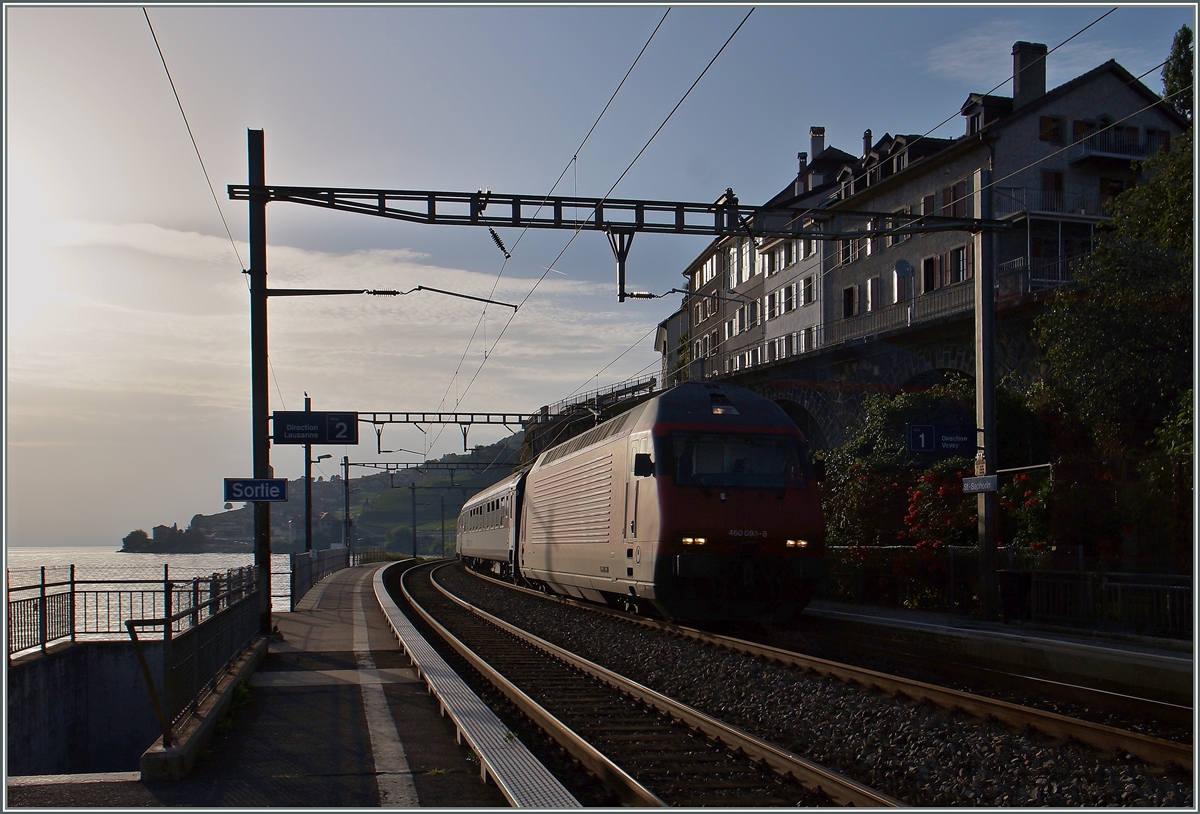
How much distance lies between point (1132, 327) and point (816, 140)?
42295 millimetres

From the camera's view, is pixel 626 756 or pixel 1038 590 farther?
pixel 1038 590

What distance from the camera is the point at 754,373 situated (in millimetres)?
39094

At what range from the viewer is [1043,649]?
40.3ft

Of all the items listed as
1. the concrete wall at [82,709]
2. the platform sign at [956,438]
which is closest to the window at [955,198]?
the platform sign at [956,438]

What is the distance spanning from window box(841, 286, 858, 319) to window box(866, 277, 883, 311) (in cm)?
131

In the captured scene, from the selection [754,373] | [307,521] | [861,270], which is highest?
[861,270]

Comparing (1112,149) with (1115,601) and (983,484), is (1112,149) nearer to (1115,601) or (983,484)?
(983,484)

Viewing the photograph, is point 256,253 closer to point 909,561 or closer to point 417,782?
point 417,782

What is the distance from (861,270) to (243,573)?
3476 cm

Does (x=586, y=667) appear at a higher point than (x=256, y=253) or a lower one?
lower

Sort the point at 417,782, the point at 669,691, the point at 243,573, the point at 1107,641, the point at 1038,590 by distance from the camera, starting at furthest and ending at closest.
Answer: the point at 1038,590, the point at 243,573, the point at 1107,641, the point at 669,691, the point at 417,782

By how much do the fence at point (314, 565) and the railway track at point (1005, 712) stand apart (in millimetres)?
15442

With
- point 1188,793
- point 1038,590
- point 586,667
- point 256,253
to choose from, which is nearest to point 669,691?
point 586,667

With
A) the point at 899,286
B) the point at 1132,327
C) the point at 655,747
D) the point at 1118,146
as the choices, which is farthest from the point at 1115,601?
the point at 1118,146
